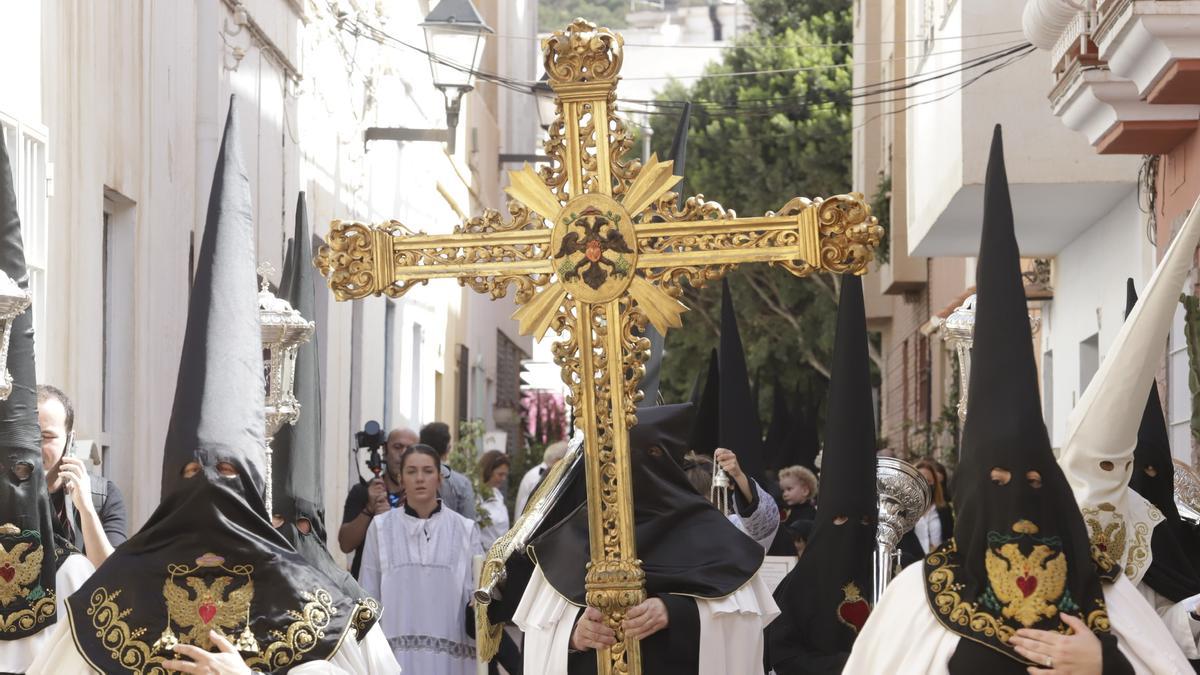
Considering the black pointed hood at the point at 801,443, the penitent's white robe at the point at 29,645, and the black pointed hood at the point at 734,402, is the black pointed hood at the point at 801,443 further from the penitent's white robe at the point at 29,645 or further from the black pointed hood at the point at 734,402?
the penitent's white robe at the point at 29,645

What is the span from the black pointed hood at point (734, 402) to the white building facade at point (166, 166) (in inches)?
120

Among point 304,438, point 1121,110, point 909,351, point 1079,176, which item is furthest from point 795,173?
point 304,438

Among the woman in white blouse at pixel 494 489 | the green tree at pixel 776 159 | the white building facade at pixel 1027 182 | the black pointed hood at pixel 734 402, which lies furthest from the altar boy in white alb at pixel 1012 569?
the green tree at pixel 776 159

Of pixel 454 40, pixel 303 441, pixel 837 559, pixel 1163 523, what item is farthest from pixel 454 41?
pixel 1163 523

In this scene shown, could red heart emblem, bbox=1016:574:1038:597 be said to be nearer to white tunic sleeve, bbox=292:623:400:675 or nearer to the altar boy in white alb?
the altar boy in white alb

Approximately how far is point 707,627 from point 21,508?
7.31 feet

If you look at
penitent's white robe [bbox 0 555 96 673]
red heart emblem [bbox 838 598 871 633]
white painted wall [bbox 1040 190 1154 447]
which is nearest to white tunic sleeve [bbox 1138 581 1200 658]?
red heart emblem [bbox 838 598 871 633]

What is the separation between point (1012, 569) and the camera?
477 centimetres

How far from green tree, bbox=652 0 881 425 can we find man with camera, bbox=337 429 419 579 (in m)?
23.6

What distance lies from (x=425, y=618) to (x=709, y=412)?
Answer: 8.07ft

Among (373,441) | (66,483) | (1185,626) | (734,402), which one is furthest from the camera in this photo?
(373,441)

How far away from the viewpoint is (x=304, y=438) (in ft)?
23.3

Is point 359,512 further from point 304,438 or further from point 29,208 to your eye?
point 304,438

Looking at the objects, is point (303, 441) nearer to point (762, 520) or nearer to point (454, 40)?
point (762, 520)
